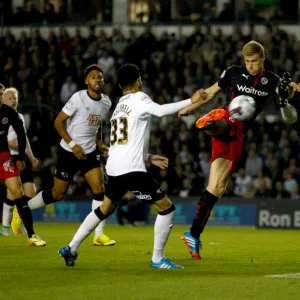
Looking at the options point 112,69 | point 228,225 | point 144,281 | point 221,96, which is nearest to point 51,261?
point 144,281

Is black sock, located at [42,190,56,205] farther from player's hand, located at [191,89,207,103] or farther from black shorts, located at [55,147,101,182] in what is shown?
player's hand, located at [191,89,207,103]

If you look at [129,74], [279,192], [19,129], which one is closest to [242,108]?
[129,74]

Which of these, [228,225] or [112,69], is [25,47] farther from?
[228,225]

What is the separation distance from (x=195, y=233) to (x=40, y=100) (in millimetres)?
15122

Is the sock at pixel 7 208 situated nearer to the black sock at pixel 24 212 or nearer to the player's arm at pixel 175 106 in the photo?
the black sock at pixel 24 212

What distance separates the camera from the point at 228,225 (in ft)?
71.9

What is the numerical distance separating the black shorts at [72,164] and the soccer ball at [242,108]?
11.3ft

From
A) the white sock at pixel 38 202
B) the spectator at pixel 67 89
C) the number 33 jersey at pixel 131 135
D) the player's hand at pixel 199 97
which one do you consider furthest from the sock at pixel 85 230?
the spectator at pixel 67 89

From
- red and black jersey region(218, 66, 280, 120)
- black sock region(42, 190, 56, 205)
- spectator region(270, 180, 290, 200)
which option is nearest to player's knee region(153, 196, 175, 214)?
red and black jersey region(218, 66, 280, 120)

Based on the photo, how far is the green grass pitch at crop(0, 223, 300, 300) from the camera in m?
8.10

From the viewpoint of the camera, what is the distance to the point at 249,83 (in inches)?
451

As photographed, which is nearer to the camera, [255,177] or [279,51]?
[255,177]

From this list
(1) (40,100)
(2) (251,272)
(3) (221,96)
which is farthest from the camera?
(1) (40,100)

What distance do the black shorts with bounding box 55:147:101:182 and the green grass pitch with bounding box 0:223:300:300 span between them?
1.05 m
